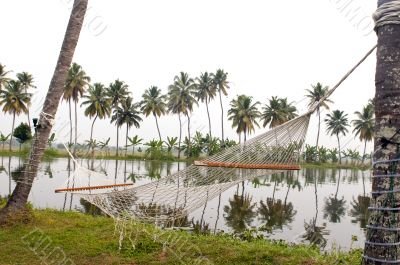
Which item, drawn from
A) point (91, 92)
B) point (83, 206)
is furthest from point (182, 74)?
point (83, 206)

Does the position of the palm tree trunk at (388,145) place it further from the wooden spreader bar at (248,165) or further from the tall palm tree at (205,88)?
the tall palm tree at (205,88)

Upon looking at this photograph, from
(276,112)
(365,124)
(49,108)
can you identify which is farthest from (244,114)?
(49,108)

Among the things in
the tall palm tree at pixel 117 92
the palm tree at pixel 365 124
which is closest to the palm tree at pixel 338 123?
the palm tree at pixel 365 124

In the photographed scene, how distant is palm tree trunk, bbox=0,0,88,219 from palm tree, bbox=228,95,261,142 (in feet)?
84.4

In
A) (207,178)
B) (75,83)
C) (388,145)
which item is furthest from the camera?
(75,83)

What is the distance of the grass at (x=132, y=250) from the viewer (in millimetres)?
4152

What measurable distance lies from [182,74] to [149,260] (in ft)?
94.5

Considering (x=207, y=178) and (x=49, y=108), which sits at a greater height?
(x=49, y=108)

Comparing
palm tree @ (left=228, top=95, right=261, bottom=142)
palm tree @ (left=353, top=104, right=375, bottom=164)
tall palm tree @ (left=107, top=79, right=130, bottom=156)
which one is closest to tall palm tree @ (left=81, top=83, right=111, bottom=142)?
tall palm tree @ (left=107, top=79, right=130, bottom=156)

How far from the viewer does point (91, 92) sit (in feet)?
101

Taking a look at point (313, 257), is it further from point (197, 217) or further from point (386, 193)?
point (197, 217)

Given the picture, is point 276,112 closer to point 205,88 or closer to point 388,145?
point 205,88

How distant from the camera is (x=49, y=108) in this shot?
17.0 feet

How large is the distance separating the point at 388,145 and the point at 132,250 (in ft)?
11.4
